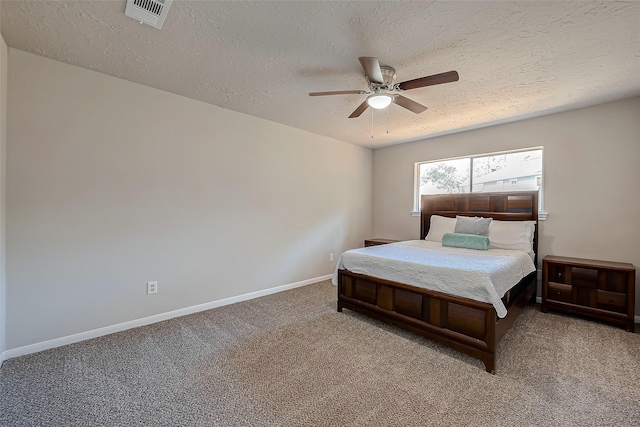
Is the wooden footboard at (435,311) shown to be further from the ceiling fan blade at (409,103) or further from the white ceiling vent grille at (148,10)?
the white ceiling vent grille at (148,10)

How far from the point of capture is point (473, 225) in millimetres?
3615

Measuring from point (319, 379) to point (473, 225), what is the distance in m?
2.89

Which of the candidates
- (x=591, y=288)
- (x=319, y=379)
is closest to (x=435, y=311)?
(x=319, y=379)

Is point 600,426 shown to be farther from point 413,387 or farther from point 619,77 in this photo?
point 619,77

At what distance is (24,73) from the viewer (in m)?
2.11

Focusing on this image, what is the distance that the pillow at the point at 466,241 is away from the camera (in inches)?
129

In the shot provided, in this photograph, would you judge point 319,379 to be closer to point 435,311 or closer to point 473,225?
point 435,311

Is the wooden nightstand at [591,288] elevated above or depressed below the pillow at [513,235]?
below

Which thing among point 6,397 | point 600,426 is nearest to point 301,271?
point 6,397

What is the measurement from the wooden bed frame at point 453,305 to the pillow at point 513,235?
0.17 m

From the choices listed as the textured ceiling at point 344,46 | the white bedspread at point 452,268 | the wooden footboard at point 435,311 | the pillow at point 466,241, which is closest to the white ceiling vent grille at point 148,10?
the textured ceiling at point 344,46

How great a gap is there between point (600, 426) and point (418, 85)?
92.7 inches

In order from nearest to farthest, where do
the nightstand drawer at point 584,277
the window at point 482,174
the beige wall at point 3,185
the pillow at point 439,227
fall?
the beige wall at point 3,185 < the nightstand drawer at point 584,277 < the window at point 482,174 < the pillow at point 439,227

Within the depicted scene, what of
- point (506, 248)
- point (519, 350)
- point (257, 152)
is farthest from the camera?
point (257, 152)
